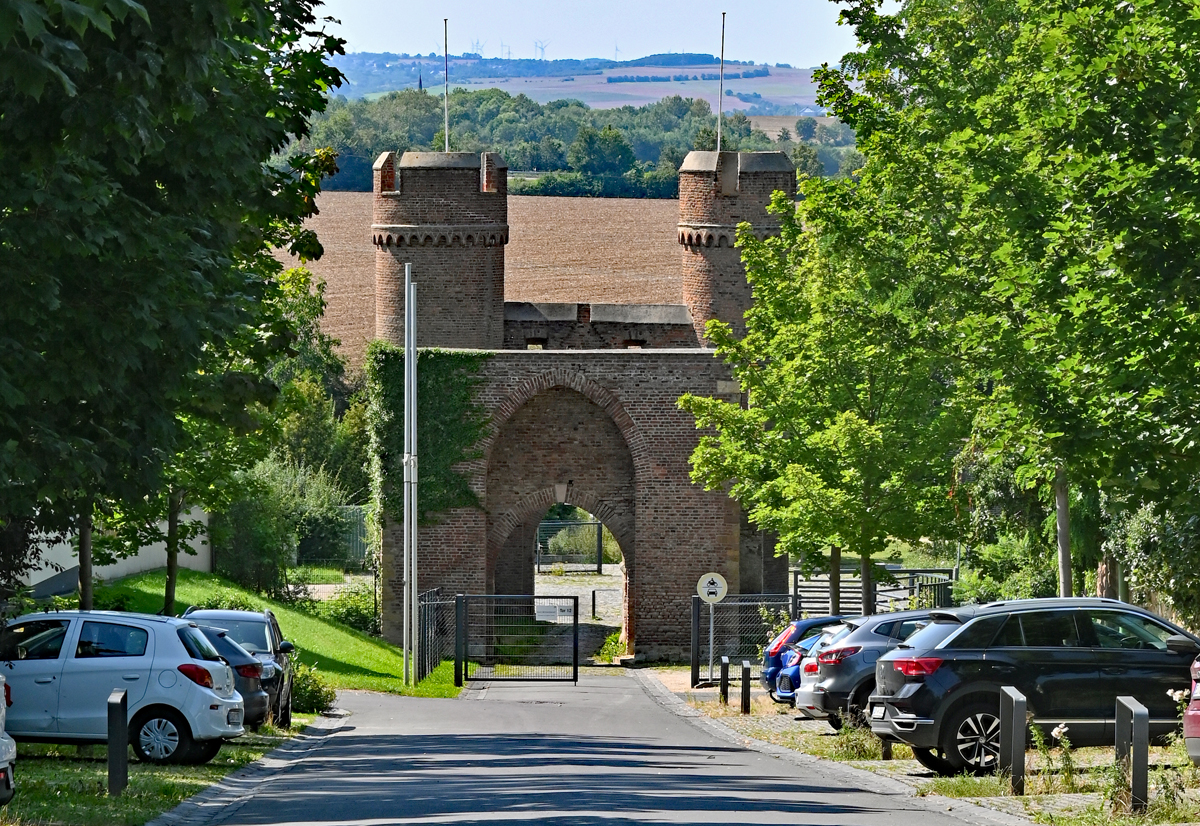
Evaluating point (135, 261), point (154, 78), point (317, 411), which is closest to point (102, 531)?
point (135, 261)

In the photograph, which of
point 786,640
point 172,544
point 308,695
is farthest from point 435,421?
point 786,640

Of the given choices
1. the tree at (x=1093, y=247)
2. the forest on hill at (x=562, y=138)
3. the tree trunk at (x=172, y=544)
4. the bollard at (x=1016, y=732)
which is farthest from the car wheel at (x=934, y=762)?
the forest on hill at (x=562, y=138)

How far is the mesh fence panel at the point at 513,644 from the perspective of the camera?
35625 millimetres

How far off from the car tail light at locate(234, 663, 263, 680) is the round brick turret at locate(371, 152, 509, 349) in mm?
23872

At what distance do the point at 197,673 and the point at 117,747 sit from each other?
2.84 metres

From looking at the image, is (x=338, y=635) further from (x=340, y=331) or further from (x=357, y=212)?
(x=357, y=212)

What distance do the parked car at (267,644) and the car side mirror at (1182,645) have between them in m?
10.9

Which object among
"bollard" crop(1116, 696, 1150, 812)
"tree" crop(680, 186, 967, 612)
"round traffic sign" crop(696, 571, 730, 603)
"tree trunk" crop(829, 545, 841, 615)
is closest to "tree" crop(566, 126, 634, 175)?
"tree" crop(680, 186, 967, 612)

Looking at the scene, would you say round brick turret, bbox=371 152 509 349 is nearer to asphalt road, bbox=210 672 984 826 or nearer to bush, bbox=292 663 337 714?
bush, bbox=292 663 337 714

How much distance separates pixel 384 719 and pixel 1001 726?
39.6 ft

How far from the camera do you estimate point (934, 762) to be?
15.9 meters

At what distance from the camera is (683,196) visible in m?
43.8

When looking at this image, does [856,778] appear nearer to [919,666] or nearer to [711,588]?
[919,666]

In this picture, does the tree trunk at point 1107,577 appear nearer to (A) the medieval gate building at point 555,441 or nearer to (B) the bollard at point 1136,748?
(A) the medieval gate building at point 555,441
